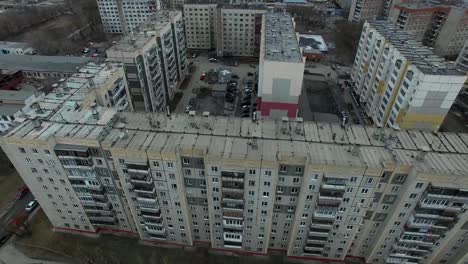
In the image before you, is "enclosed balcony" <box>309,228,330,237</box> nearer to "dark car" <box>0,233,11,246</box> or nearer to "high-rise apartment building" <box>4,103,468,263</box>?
"high-rise apartment building" <box>4,103,468,263</box>

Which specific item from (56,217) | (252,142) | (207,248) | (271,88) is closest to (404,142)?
(252,142)

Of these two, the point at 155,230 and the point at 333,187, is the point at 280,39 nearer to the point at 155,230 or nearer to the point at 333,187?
the point at 333,187

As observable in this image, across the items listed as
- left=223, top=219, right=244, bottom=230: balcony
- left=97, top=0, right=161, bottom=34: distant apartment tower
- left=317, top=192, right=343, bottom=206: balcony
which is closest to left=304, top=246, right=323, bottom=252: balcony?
left=317, top=192, right=343, bottom=206: balcony

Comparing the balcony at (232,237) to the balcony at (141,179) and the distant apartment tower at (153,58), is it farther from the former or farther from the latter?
the distant apartment tower at (153,58)

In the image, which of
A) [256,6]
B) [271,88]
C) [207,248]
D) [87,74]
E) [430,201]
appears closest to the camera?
[430,201]

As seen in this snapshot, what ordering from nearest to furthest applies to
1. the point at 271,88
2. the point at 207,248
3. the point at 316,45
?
the point at 207,248, the point at 271,88, the point at 316,45

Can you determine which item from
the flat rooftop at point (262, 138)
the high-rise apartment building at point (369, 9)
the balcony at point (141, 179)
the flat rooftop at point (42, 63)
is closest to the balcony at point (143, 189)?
the balcony at point (141, 179)

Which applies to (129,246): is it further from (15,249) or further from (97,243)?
(15,249)
